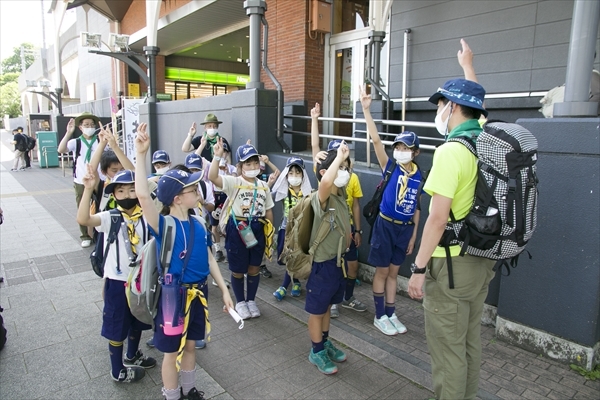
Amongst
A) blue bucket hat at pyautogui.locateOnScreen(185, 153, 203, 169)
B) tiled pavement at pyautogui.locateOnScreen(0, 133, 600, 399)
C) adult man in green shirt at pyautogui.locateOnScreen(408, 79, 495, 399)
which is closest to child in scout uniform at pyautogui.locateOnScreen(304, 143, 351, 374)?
tiled pavement at pyautogui.locateOnScreen(0, 133, 600, 399)

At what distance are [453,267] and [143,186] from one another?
2.03 m

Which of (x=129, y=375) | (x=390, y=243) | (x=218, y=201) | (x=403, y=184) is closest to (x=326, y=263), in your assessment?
(x=390, y=243)

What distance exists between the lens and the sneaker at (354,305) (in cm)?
496

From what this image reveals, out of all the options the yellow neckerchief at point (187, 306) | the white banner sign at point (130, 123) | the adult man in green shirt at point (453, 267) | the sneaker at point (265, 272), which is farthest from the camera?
the white banner sign at point (130, 123)

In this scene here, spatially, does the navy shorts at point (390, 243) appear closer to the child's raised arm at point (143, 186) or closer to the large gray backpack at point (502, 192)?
the large gray backpack at point (502, 192)

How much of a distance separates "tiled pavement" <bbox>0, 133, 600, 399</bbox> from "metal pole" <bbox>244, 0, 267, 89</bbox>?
350 centimetres

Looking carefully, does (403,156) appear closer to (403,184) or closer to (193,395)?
(403,184)

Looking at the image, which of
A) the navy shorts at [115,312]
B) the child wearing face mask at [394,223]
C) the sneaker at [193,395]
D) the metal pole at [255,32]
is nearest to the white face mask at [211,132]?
the metal pole at [255,32]

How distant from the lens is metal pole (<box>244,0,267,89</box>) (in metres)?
7.12

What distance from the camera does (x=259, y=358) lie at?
12.8 ft

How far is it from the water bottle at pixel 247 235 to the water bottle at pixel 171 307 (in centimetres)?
168

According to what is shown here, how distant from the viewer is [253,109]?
23.8 ft

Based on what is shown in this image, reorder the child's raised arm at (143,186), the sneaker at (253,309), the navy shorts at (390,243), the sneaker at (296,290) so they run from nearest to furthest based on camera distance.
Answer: the child's raised arm at (143,186) → the navy shorts at (390,243) → the sneaker at (253,309) → the sneaker at (296,290)

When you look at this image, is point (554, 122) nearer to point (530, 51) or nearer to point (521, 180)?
point (521, 180)
